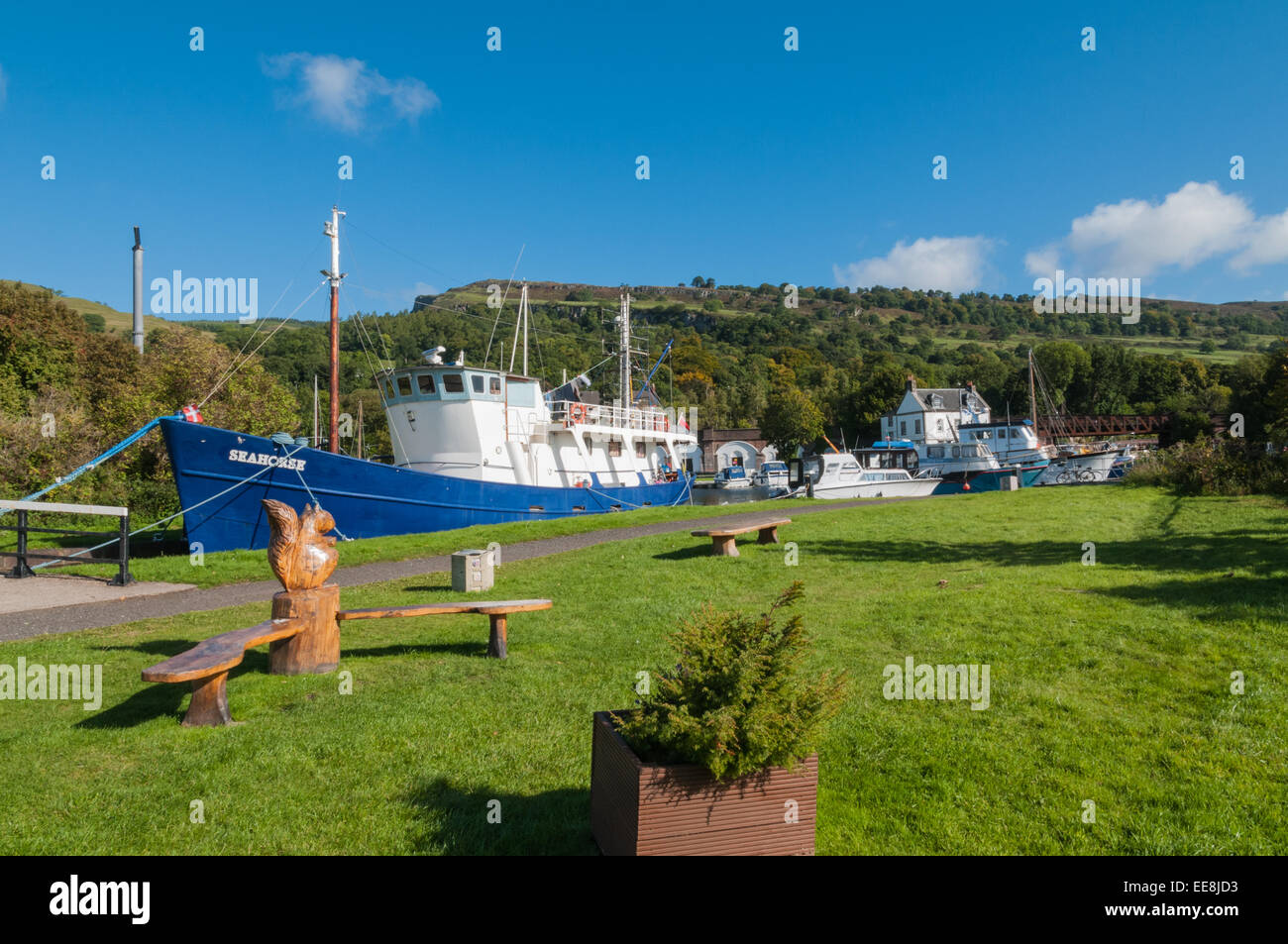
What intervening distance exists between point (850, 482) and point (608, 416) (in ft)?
55.9

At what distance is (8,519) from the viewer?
20.5 metres

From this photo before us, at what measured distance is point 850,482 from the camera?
1639 inches

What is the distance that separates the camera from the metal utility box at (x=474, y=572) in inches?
436

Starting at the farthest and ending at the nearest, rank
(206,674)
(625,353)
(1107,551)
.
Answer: (625,353), (1107,551), (206,674)

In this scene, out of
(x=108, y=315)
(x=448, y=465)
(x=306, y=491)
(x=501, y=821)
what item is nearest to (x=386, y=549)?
(x=306, y=491)

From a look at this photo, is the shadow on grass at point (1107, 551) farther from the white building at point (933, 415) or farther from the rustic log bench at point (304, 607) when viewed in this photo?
the white building at point (933, 415)


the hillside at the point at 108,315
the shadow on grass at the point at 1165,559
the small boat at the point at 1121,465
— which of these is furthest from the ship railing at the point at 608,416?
the hillside at the point at 108,315

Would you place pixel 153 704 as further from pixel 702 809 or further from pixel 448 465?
pixel 448 465

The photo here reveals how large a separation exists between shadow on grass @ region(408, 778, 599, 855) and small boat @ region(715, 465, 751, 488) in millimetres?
53255

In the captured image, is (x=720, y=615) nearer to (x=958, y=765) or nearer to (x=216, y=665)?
(x=958, y=765)

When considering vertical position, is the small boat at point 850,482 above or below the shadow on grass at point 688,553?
above

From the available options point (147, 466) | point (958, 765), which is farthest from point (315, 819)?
point (147, 466)

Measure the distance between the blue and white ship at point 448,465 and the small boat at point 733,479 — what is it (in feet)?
73.8

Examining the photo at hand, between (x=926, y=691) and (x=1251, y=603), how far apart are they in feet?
14.8
